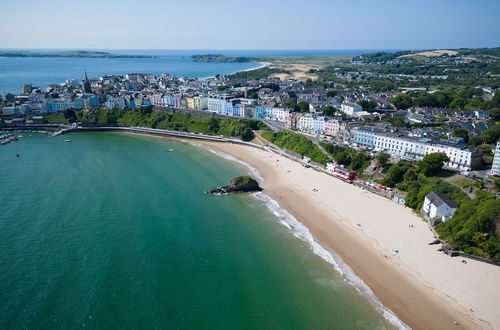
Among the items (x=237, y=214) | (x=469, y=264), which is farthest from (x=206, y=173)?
(x=469, y=264)

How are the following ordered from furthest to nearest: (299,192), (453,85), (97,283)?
1. (453,85)
2. (299,192)
3. (97,283)

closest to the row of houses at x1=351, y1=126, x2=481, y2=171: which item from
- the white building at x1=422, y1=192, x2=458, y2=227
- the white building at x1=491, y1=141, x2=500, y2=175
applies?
the white building at x1=491, y1=141, x2=500, y2=175

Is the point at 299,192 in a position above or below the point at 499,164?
below

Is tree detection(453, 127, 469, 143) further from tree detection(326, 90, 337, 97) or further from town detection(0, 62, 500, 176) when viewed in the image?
tree detection(326, 90, 337, 97)

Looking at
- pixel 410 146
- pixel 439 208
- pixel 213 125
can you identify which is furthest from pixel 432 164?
pixel 213 125

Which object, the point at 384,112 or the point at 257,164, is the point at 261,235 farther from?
the point at 384,112

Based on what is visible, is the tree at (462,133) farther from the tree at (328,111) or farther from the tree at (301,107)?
the tree at (301,107)

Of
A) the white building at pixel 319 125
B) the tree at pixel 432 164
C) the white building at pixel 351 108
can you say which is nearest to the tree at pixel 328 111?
the white building at pixel 351 108
